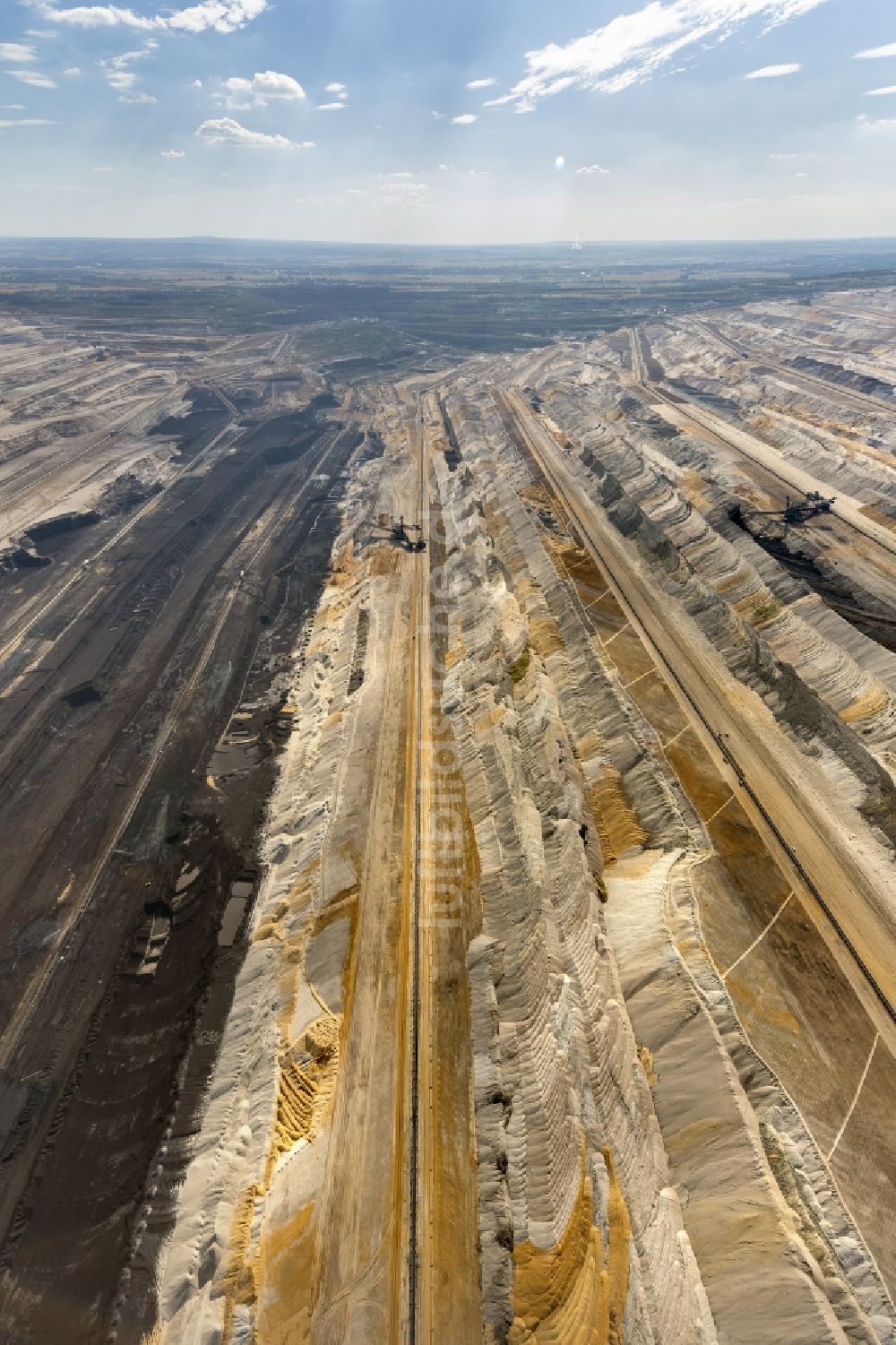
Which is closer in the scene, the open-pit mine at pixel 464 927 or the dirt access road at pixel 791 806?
the open-pit mine at pixel 464 927

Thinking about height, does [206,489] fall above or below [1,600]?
above

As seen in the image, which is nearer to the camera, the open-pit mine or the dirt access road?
the open-pit mine

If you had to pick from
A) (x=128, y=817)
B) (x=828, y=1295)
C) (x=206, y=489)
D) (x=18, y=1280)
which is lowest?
(x=18, y=1280)

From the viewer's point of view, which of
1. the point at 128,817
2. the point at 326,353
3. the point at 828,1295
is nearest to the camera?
the point at 828,1295

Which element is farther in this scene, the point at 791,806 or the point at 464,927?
the point at 791,806

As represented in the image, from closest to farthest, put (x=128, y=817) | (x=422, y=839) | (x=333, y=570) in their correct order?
(x=422, y=839) < (x=128, y=817) < (x=333, y=570)

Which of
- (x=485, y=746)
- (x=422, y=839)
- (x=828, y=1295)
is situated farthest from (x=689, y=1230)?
(x=485, y=746)

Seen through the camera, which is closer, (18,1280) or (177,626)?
(18,1280)

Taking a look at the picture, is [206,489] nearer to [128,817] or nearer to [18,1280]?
[128,817]
